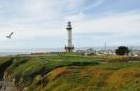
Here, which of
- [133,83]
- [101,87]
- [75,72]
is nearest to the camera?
[133,83]

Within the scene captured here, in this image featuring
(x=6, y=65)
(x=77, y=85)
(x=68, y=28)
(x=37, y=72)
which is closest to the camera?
(x=77, y=85)

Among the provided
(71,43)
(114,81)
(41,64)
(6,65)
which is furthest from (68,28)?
(114,81)

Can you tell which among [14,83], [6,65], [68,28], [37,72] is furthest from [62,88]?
[68,28]

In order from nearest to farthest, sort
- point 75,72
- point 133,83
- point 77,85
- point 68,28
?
point 133,83 → point 77,85 → point 75,72 → point 68,28

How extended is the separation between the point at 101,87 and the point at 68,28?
276ft

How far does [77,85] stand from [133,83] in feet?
23.2

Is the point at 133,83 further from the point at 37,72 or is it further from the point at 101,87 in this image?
the point at 37,72

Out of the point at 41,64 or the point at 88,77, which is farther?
the point at 41,64

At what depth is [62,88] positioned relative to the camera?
1601 inches

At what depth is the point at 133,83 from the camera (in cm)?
3484

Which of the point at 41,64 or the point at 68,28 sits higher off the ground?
the point at 68,28

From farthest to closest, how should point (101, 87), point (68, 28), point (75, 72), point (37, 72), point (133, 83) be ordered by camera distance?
point (68, 28)
point (37, 72)
point (75, 72)
point (101, 87)
point (133, 83)

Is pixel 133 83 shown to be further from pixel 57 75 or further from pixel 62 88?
pixel 57 75

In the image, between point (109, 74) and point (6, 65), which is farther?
point (6, 65)
